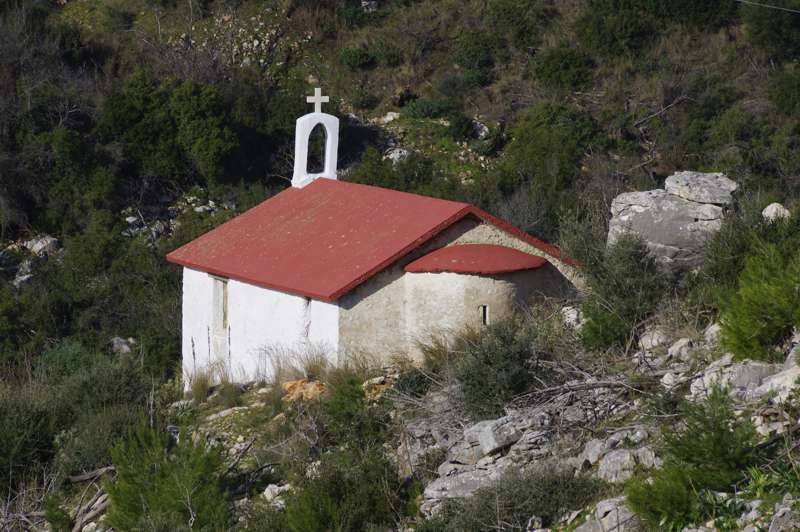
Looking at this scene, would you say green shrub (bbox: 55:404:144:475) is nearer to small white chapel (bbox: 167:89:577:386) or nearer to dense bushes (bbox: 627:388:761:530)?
small white chapel (bbox: 167:89:577:386)

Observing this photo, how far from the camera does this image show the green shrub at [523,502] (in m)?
8.88

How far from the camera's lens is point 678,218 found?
13.7m

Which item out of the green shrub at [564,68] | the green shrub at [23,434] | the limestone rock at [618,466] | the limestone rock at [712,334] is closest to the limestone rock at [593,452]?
the limestone rock at [618,466]

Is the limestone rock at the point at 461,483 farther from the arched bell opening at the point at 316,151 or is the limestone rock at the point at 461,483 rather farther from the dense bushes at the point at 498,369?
the arched bell opening at the point at 316,151

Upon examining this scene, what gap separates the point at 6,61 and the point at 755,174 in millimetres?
18431

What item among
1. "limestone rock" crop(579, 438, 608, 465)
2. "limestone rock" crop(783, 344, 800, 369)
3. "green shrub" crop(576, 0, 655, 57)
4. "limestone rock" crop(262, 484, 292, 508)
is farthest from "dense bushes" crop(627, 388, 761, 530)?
"green shrub" crop(576, 0, 655, 57)

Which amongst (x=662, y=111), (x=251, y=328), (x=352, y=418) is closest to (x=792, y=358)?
(x=352, y=418)

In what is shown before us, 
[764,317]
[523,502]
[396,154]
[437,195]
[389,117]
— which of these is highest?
[764,317]

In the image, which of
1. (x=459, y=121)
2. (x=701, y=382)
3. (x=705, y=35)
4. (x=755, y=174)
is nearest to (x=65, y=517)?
(x=701, y=382)

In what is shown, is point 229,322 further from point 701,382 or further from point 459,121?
point 459,121

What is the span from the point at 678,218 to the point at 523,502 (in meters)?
5.75

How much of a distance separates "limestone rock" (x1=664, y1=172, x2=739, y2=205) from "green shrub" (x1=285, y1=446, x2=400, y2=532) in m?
5.18

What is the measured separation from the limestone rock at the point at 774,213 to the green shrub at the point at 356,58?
78.3 ft

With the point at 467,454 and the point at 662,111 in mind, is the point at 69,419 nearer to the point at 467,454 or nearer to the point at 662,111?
the point at 467,454
